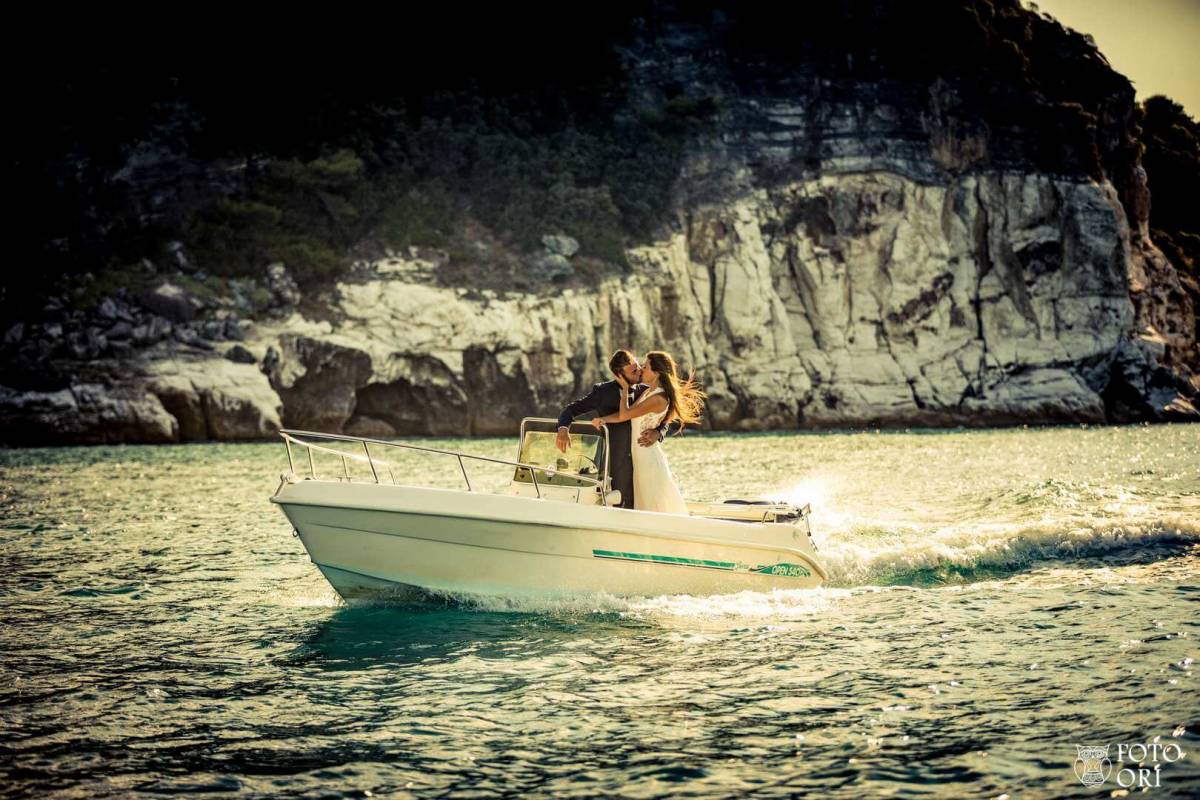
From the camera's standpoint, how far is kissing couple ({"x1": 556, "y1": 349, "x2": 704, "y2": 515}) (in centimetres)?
984

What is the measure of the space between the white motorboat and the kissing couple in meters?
0.34

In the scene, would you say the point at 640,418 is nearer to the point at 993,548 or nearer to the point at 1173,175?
the point at 993,548

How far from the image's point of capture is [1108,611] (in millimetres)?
9414

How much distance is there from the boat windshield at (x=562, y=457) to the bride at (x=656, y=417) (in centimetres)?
34

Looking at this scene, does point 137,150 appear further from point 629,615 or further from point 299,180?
point 629,615

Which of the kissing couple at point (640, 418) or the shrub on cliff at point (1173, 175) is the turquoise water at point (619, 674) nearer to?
the kissing couple at point (640, 418)


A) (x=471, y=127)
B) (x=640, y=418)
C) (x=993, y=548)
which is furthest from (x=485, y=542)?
(x=471, y=127)

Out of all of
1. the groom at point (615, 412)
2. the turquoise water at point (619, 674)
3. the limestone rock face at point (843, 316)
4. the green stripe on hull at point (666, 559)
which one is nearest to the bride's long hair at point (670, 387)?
the groom at point (615, 412)

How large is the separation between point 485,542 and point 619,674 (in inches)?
88.1

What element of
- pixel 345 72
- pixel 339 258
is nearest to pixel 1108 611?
pixel 339 258

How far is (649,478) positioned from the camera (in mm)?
10242

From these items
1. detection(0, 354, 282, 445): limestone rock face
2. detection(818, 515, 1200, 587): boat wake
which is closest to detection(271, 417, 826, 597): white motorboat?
detection(818, 515, 1200, 587): boat wake

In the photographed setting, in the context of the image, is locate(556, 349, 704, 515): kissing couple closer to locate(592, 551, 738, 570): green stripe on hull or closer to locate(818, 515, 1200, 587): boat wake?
locate(592, 551, 738, 570): green stripe on hull

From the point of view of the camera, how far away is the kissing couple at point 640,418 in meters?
9.84
